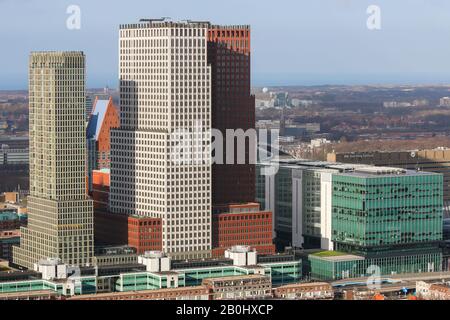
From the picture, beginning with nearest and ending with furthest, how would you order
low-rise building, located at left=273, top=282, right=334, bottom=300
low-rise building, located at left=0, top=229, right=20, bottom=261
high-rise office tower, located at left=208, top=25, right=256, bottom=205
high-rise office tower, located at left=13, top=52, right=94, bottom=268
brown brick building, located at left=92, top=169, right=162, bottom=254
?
low-rise building, located at left=273, top=282, right=334, bottom=300 → high-rise office tower, located at left=13, top=52, right=94, bottom=268 → brown brick building, located at left=92, top=169, right=162, bottom=254 → high-rise office tower, located at left=208, top=25, right=256, bottom=205 → low-rise building, located at left=0, top=229, right=20, bottom=261

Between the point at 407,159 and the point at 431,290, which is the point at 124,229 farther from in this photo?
the point at 407,159

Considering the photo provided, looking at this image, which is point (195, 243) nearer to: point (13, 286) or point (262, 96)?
point (13, 286)

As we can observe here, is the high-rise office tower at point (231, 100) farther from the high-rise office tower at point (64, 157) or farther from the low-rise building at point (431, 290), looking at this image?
the low-rise building at point (431, 290)

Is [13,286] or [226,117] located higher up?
[226,117]

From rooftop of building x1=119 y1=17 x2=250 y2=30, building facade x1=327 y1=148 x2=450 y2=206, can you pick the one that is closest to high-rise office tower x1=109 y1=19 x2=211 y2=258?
rooftop of building x1=119 y1=17 x2=250 y2=30

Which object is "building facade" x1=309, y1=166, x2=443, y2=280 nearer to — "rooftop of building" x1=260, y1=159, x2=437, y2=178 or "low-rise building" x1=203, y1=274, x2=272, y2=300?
"rooftop of building" x1=260, y1=159, x2=437, y2=178
